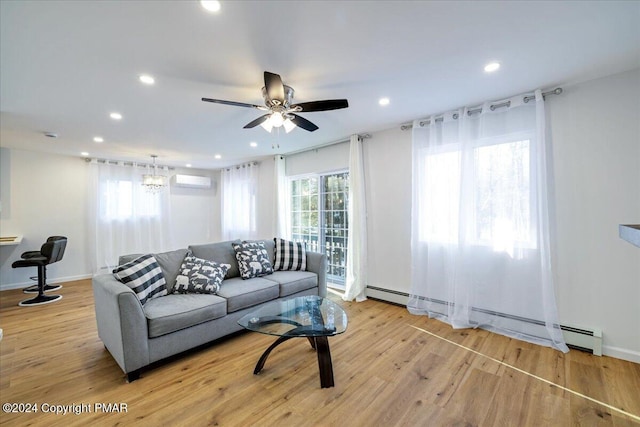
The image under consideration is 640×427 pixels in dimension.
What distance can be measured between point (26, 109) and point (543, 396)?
547 cm

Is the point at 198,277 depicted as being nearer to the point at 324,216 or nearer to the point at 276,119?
the point at 276,119

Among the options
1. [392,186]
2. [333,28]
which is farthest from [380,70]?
[392,186]

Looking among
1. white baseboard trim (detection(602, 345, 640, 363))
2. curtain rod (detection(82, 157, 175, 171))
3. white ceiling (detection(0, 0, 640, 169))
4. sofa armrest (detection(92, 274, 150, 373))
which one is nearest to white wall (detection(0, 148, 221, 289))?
curtain rod (detection(82, 157, 175, 171))

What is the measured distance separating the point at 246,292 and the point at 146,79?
2228 millimetres

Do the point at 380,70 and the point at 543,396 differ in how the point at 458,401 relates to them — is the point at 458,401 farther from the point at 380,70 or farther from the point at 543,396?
the point at 380,70

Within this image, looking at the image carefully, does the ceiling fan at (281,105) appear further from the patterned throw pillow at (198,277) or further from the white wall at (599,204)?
the white wall at (599,204)

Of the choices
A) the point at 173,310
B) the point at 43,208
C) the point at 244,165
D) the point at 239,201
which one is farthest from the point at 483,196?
the point at 43,208

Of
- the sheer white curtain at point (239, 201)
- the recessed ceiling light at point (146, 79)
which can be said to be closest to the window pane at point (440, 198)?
the recessed ceiling light at point (146, 79)

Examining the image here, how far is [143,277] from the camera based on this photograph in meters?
2.41

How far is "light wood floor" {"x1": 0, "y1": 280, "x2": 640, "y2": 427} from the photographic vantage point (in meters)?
1.67

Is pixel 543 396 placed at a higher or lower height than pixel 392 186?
lower

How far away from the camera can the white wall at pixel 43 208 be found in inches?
173

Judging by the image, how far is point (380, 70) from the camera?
2.13 metres

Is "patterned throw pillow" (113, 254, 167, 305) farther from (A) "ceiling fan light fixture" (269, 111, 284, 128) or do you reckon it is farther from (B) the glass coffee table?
(A) "ceiling fan light fixture" (269, 111, 284, 128)
